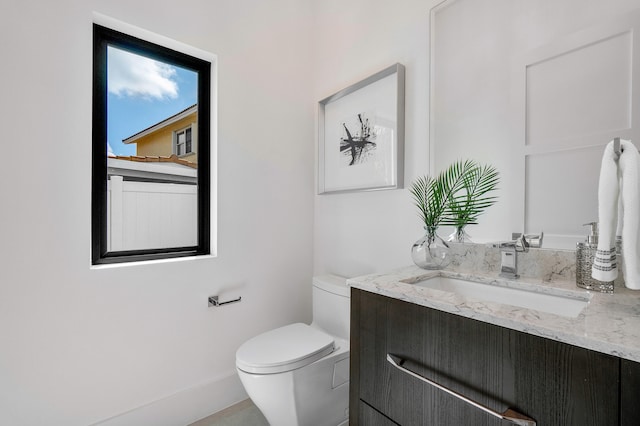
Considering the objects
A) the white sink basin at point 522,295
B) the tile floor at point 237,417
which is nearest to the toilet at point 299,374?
the tile floor at point 237,417

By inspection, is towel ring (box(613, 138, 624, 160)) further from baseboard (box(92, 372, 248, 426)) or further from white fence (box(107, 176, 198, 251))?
baseboard (box(92, 372, 248, 426))

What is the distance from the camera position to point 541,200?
108 centimetres

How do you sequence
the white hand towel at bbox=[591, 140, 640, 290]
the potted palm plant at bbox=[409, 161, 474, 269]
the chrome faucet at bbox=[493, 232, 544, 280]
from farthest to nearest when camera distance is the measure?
the potted palm plant at bbox=[409, 161, 474, 269] < the chrome faucet at bbox=[493, 232, 544, 280] < the white hand towel at bbox=[591, 140, 640, 290]

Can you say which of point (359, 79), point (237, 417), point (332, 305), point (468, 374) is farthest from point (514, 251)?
point (237, 417)

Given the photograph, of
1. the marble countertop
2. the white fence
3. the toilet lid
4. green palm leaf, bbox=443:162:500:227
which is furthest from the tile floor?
green palm leaf, bbox=443:162:500:227

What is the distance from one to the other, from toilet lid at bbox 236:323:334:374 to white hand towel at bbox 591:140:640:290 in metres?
1.01

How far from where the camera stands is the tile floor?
156 cm

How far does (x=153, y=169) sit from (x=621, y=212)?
1886 millimetres

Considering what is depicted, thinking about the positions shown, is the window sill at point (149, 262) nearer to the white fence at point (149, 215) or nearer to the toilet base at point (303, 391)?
A: the white fence at point (149, 215)

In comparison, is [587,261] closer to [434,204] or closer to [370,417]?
[434,204]

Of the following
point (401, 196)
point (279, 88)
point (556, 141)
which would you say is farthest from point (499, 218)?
point (279, 88)

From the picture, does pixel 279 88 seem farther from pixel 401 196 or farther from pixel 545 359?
pixel 545 359

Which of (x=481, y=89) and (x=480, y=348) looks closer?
(x=480, y=348)

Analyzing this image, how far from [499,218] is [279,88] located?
1459 mm
